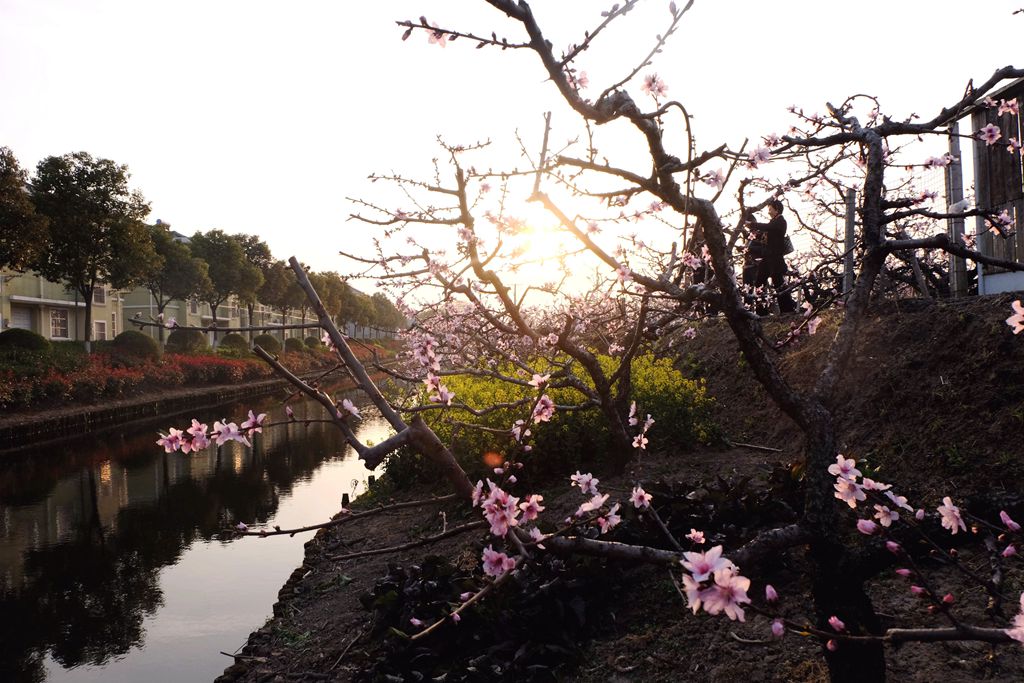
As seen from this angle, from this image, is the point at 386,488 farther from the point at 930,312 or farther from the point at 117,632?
the point at 930,312

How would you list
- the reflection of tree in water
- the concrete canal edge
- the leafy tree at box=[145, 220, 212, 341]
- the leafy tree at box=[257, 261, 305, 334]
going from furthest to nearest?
the leafy tree at box=[257, 261, 305, 334]
the leafy tree at box=[145, 220, 212, 341]
the concrete canal edge
the reflection of tree in water

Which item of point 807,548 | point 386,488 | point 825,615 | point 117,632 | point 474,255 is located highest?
point 474,255

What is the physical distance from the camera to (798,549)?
14.2 feet

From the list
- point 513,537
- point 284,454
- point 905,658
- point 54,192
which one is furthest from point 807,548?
point 54,192

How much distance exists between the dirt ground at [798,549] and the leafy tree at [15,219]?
20.5m

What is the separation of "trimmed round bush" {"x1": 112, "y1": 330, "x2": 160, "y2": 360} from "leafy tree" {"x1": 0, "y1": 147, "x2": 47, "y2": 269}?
7547mm

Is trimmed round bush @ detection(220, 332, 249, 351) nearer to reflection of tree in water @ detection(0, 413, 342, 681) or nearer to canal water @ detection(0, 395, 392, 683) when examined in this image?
canal water @ detection(0, 395, 392, 683)

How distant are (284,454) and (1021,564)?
46.9 feet

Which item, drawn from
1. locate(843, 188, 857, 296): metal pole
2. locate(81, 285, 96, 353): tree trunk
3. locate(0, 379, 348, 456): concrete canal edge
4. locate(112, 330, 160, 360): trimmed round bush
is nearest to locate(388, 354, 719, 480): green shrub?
locate(843, 188, 857, 296): metal pole

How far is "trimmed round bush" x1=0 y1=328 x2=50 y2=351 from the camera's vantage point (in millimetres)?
24047

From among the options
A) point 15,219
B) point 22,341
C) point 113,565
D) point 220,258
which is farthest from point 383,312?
point 113,565

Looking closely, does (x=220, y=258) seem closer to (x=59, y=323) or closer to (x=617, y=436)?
(x=59, y=323)

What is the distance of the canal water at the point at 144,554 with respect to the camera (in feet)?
19.6

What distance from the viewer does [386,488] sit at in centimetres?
921
